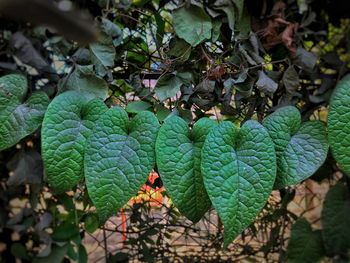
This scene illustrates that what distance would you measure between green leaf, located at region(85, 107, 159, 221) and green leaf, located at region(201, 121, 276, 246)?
7cm

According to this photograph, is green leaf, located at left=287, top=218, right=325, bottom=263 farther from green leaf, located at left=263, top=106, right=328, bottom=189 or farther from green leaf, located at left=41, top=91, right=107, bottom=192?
green leaf, located at left=41, top=91, right=107, bottom=192

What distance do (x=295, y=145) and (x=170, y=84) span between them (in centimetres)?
21

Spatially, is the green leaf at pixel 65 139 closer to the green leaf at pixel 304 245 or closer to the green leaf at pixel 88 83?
the green leaf at pixel 88 83

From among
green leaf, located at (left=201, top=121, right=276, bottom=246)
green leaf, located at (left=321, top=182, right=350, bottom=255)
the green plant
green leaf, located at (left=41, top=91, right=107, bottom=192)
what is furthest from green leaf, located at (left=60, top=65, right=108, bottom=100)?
green leaf, located at (left=321, top=182, right=350, bottom=255)

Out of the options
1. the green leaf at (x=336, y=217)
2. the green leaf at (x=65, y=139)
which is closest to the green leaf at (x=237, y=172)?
the green leaf at (x=65, y=139)

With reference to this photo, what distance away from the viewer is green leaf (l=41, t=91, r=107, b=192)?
517 mm

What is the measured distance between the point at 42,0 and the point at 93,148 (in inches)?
15.1

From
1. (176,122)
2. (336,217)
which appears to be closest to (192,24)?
(176,122)

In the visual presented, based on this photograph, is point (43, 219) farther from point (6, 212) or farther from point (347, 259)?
point (347, 259)

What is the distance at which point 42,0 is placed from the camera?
13 centimetres

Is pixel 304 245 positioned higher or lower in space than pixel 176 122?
lower

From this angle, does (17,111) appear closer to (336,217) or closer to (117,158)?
(117,158)

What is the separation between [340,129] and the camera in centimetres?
50

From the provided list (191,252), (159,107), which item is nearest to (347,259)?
(191,252)
